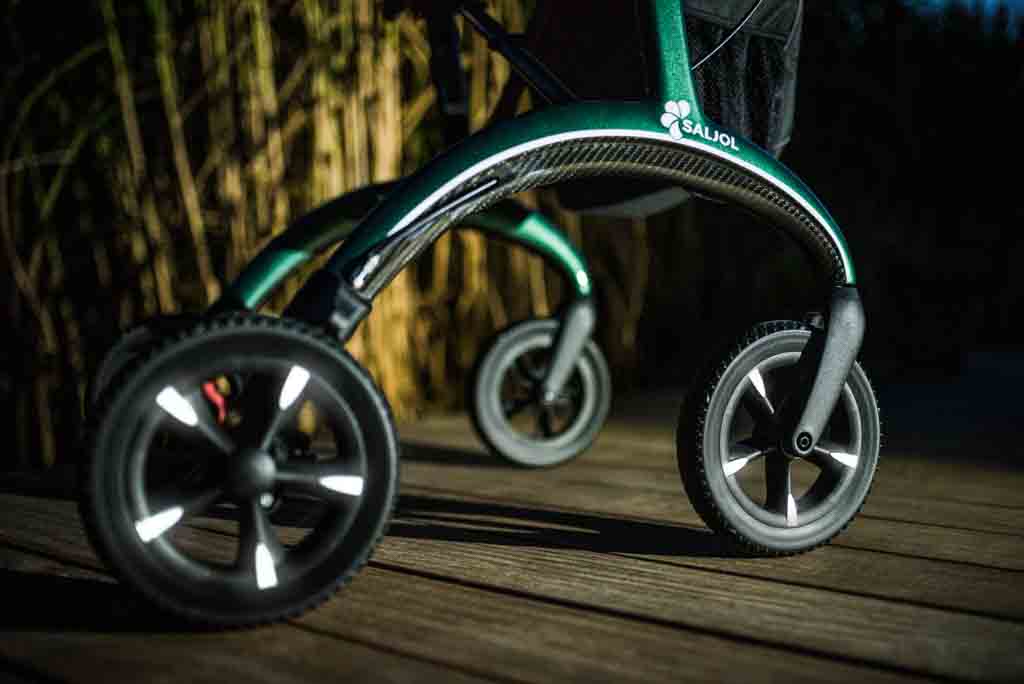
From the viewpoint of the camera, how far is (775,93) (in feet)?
3.58

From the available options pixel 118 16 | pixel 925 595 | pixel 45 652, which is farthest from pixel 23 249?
pixel 925 595

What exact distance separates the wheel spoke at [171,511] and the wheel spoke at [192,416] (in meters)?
0.04

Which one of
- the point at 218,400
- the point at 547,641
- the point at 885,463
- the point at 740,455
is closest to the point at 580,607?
the point at 547,641

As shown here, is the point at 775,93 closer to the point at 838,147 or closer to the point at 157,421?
the point at 157,421

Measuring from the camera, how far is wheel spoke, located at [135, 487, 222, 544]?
0.74m

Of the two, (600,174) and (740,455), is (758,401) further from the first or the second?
(600,174)

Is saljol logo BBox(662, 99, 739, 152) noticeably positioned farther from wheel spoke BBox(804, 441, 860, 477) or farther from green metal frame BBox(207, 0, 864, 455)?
wheel spoke BBox(804, 441, 860, 477)

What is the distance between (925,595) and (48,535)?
3.11 feet

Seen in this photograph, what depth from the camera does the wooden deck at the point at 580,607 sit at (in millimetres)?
739

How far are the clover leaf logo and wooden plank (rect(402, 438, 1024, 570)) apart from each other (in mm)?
506

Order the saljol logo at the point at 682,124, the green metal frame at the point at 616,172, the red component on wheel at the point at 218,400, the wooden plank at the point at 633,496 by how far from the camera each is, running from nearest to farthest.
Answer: the green metal frame at the point at 616,172 < the saljol logo at the point at 682,124 < the wooden plank at the point at 633,496 < the red component on wheel at the point at 218,400

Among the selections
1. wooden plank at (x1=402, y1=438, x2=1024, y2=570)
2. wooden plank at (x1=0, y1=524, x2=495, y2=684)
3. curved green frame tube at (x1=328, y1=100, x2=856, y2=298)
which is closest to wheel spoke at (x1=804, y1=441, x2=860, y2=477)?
→ wooden plank at (x1=402, y1=438, x2=1024, y2=570)

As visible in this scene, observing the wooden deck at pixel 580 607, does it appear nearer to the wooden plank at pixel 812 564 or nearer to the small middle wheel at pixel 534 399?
the wooden plank at pixel 812 564

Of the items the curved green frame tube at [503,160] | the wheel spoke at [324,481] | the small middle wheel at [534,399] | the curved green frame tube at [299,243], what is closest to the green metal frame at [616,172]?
the curved green frame tube at [503,160]
